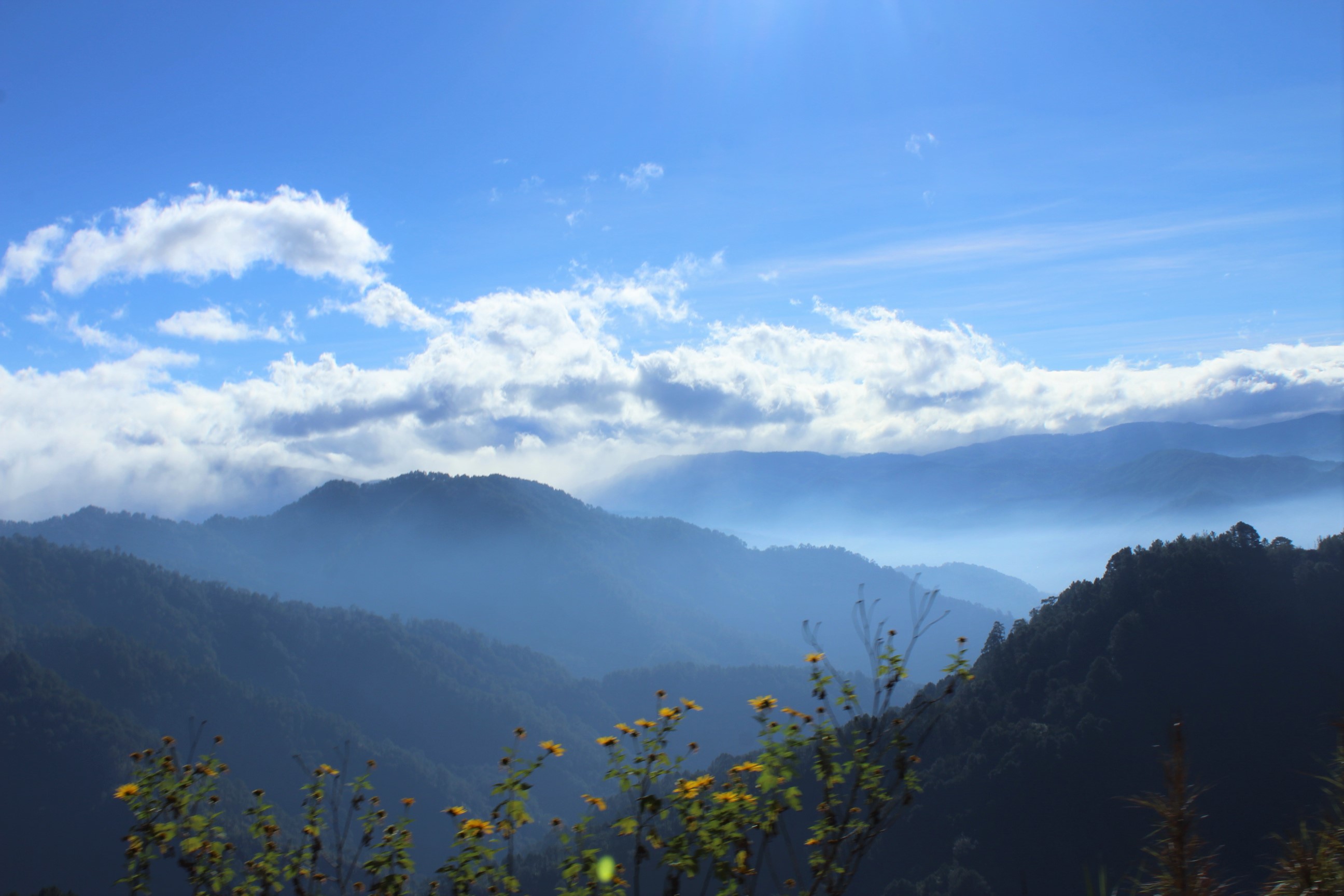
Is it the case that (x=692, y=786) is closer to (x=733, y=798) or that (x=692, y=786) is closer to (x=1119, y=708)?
(x=733, y=798)

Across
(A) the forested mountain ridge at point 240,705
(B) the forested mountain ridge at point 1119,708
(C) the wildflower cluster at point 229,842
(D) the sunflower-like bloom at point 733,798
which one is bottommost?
(A) the forested mountain ridge at point 240,705

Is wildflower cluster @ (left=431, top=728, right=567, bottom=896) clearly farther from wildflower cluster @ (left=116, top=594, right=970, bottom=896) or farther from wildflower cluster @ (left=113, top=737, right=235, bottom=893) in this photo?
wildflower cluster @ (left=113, top=737, right=235, bottom=893)

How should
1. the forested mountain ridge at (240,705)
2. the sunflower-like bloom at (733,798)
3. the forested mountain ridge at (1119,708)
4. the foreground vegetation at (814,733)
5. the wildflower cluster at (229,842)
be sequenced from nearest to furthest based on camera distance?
the sunflower-like bloom at (733,798)
the wildflower cluster at (229,842)
the foreground vegetation at (814,733)
the forested mountain ridge at (1119,708)
the forested mountain ridge at (240,705)

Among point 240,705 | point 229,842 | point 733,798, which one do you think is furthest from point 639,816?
point 240,705

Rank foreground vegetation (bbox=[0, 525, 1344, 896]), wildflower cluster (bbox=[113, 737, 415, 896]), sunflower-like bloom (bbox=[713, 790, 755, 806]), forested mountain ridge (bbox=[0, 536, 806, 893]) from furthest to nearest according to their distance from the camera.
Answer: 1. forested mountain ridge (bbox=[0, 536, 806, 893])
2. foreground vegetation (bbox=[0, 525, 1344, 896])
3. wildflower cluster (bbox=[113, 737, 415, 896])
4. sunflower-like bloom (bbox=[713, 790, 755, 806])

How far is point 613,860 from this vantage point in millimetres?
3629

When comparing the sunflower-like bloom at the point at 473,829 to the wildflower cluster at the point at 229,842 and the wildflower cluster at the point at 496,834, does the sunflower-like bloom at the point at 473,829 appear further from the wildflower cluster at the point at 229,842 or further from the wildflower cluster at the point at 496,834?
the wildflower cluster at the point at 229,842

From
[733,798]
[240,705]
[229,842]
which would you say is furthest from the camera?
[240,705]

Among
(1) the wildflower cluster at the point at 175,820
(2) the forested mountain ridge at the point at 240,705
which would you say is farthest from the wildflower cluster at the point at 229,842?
(2) the forested mountain ridge at the point at 240,705

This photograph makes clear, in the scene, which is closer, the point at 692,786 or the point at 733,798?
the point at 733,798

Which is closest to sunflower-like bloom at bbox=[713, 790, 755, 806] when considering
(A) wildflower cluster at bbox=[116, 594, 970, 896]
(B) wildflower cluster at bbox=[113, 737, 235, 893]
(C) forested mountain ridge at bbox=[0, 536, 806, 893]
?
(A) wildflower cluster at bbox=[116, 594, 970, 896]

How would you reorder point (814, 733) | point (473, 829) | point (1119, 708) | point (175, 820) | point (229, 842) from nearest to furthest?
point (473, 829)
point (814, 733)
point (175, 820)
point (229, 842)
point (1119, 708)

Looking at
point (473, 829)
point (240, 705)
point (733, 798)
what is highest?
point (733, 798)

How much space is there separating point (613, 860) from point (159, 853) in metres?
2.84
